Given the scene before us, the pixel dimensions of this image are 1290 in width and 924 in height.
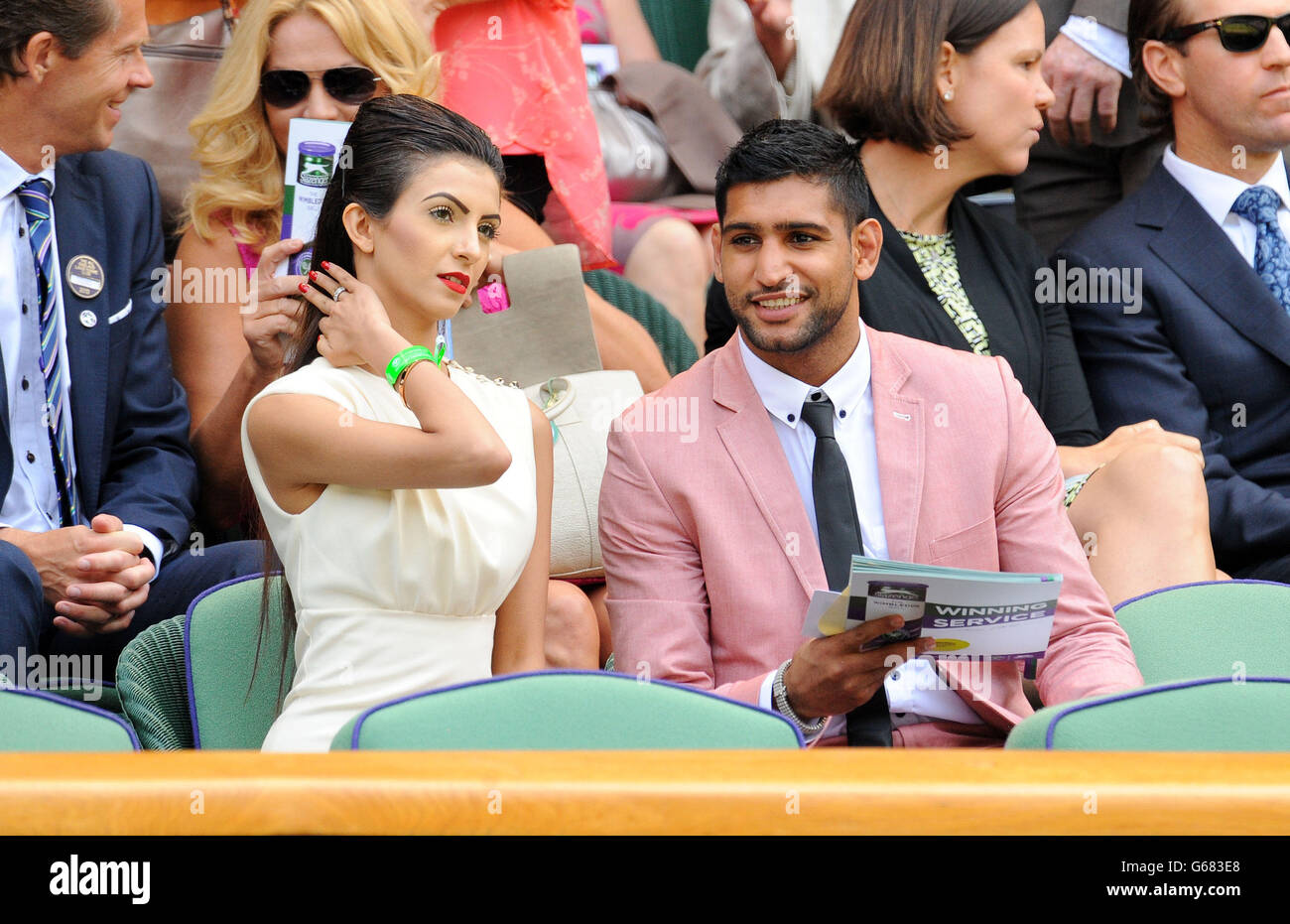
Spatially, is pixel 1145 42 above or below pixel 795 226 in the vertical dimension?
above

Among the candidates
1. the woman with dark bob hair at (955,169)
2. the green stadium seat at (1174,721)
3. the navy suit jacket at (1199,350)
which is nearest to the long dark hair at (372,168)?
the woman with dark bob hair at (955,169)

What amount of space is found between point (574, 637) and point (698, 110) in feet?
6.30

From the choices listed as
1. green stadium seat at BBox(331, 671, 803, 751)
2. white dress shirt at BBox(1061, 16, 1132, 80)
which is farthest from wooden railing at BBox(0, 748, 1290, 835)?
white dress shirt at BBox(1061, 16, 1132, 80)

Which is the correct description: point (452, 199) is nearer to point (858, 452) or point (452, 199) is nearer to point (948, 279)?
point (858, 452)

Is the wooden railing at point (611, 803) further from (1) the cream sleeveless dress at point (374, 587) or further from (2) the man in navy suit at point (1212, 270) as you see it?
(2) the man in navy suit at point (1212, 270)

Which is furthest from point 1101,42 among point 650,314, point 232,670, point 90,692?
point 90,692

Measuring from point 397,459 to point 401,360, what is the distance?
0.16m

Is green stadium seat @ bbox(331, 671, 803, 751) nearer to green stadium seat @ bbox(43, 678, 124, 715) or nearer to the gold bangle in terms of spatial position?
the gold bangle

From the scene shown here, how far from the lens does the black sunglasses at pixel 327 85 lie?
→ 301cm

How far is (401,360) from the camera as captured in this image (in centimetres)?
214

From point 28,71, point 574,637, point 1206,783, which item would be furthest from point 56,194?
point 1206,783

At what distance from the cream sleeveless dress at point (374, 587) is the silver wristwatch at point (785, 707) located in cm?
40

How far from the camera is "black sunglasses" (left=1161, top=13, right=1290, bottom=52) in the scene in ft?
11.1

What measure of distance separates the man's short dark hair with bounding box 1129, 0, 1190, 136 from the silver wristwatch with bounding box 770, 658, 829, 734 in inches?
78.0
